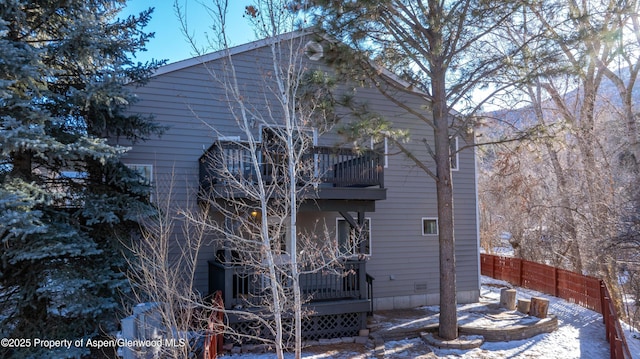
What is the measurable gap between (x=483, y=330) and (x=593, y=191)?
Answer: 910 cm

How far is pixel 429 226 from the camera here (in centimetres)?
1200

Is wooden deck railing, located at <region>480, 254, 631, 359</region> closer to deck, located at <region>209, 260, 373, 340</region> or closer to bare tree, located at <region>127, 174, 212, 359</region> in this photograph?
deck, located at <region>209, 260, 373, 340</region>

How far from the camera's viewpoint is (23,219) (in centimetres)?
512

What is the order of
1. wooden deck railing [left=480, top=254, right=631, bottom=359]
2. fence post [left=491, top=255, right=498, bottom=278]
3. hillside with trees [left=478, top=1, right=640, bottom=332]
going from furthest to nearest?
fence post [left=491, top=255, right=498, bottom=278], hillside with trees [left=478, top=1, right=640, bottom=332], wooden deck railing [left=480, top=254, right=631, bottom=359]

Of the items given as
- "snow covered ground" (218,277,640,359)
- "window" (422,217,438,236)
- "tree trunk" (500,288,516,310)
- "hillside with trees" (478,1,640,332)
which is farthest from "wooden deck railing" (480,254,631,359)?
"window" (422,217,438,236)

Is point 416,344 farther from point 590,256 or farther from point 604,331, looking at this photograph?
point 590,256

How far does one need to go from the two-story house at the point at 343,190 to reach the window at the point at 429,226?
36 millimetres

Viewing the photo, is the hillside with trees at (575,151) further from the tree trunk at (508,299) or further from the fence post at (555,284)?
the tree trunk at (508,299)

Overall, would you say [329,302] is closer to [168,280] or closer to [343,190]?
[343,190]

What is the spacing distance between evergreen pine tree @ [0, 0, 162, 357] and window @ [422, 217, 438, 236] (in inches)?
304

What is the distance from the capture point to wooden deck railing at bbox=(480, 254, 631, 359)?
26.0 ft

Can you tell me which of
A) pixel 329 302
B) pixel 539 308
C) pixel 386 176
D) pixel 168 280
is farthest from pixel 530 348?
pixel 168 280

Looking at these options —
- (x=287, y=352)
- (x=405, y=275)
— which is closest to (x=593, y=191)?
(x=405, y=275)

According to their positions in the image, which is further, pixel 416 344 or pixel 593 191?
pixel 593 191
